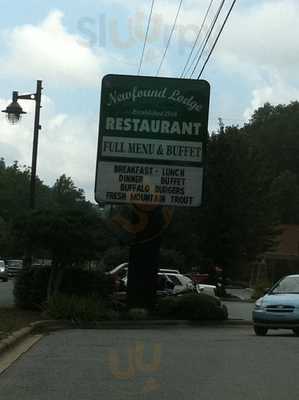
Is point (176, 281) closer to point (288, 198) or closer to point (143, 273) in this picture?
point (143, 273)

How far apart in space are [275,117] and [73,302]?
93.9 meters

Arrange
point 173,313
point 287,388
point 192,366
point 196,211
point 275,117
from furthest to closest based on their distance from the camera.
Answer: point 275,117 < point 196,211 < point 173,313 < point 192,366 < point 287,388

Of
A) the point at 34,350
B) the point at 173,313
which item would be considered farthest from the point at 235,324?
the point at 34,350

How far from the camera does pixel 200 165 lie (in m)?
23.4

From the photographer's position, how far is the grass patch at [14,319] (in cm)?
1675

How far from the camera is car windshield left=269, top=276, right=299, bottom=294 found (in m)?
20.7

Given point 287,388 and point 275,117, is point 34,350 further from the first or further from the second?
point 275,117

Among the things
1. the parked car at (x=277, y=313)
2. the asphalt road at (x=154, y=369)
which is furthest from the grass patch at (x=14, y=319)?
the parked car at (x=277, y=313)

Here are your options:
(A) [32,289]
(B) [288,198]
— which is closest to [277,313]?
(A) [32,289]

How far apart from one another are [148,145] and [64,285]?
465 centimetres

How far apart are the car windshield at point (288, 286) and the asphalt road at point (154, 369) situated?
9.95 feet

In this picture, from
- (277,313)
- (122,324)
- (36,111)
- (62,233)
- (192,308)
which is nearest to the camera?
(277,313)

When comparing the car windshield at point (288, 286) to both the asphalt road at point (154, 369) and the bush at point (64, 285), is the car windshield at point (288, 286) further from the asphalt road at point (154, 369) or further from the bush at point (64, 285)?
the bush at point (64, 285)

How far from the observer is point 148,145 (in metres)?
23.3
